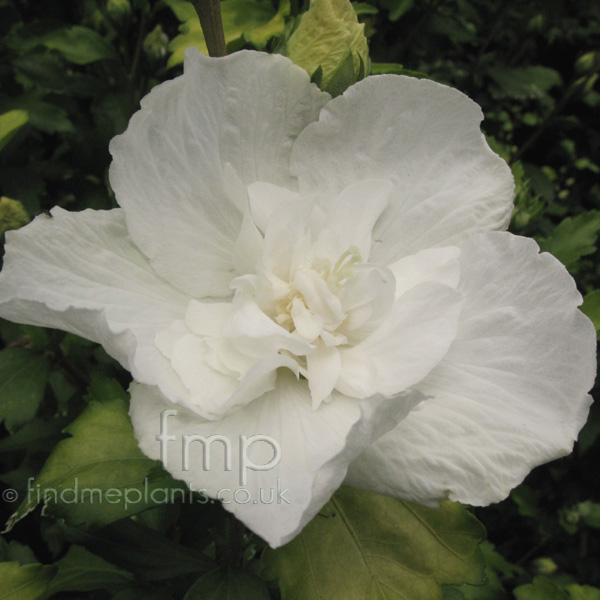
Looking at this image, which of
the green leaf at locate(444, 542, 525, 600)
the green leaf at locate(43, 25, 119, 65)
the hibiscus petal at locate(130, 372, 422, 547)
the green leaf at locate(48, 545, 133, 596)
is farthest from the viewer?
the green leaf at locate(43, 25, 119, 65)

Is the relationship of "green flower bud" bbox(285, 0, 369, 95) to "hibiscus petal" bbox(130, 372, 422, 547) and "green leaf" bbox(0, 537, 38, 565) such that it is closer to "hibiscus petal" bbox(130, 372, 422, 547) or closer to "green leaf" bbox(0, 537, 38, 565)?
"hibiscus petal" bbox(130, 372, 422, 547)

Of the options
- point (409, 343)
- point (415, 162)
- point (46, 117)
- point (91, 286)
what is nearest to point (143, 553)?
point (91, 286)

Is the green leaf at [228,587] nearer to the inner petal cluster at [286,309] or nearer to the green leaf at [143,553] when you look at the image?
the green leaf at [143,553]

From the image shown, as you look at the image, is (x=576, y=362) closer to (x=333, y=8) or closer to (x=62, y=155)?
(x=333, y=8)

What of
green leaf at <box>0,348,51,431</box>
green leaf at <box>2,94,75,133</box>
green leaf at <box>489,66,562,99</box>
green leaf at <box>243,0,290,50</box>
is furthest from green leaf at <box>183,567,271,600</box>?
green leaf at <box>489,66,562,99</box>

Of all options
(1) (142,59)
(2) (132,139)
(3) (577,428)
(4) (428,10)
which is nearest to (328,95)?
(2) (132,139)

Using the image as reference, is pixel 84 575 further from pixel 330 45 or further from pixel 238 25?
pixel 238 25
